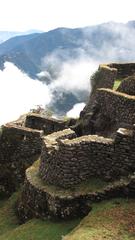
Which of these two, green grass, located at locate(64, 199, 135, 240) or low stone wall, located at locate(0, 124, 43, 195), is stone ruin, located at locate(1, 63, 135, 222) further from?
low stone wall, located at locate(0, 124, 43, 195)

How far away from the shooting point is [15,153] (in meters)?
36.2

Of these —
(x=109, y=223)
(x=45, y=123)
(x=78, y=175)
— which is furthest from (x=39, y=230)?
(x=45, y=123)

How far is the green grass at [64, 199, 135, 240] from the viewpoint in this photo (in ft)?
66.6

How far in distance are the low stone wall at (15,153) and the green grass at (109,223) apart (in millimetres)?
12270

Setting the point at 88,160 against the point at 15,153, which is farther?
the point at 15,153

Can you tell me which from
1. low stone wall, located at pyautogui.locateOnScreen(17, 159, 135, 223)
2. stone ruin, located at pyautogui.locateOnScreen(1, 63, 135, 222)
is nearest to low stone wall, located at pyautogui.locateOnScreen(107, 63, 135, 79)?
stone ruin, located at pyautogui.locateOnScreen(1, 63, 135, 222)

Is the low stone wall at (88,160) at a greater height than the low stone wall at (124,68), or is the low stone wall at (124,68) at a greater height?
the low stone wall at (124,68)

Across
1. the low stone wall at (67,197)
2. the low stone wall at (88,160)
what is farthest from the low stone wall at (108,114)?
the low stone wall at (67,197)

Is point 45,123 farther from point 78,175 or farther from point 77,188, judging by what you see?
point 77,188

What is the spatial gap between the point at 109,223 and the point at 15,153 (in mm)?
15705

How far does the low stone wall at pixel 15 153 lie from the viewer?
116 feet

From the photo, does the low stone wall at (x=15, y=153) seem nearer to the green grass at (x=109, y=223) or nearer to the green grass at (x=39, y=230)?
the green grass at (x=39, y=230)

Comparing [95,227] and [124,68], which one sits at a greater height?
[124,68]

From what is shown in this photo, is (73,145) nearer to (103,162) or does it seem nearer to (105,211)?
(103,162)
